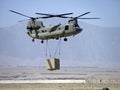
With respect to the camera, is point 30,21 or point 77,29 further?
point 30,21

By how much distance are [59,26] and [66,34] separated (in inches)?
76.0

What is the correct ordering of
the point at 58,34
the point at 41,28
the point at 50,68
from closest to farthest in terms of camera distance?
the point at 50,68 → the point at 58,34 → the point at 41,28

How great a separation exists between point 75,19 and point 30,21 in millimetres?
7677

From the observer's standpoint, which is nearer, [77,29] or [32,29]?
[77,29]

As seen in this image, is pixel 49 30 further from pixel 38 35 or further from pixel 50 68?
pixel 50 68

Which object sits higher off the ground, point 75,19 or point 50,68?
point 75,19

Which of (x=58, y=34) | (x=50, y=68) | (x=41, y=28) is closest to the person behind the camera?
(x=50, y=68)

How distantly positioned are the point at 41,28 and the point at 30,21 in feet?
8.40

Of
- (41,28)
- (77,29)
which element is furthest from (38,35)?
(77,29)

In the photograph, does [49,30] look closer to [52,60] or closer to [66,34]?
[66,34]

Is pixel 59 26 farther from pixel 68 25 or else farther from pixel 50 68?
pixel 50 68

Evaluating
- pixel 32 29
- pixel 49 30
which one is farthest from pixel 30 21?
pixel 49 30

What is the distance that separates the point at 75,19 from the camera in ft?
191

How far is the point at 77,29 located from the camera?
57.8 meters
